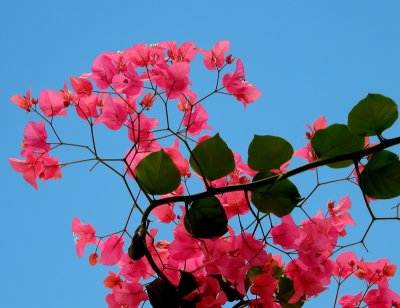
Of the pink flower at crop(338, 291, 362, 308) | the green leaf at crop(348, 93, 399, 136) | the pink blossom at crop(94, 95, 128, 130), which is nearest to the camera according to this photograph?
the green leaf at crop(348, 93, 399, 136)

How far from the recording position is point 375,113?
2.03ft

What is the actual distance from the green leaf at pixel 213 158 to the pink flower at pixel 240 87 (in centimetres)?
16

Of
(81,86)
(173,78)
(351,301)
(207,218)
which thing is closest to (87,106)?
(81,86)

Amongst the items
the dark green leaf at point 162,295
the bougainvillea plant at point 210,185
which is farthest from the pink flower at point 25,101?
the dark green leaf at point 162,295

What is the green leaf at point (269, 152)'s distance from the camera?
2.08ft

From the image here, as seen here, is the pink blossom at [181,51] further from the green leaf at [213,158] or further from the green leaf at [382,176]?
the green leaf at [382,176]

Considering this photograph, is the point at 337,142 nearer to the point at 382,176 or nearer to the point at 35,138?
the point at 382,176

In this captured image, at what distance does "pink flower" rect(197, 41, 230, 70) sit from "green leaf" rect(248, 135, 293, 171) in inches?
8.1

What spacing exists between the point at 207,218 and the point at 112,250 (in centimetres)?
19

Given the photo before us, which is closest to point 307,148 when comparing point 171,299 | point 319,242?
point 319,242

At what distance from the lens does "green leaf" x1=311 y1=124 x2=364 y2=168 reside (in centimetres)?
63

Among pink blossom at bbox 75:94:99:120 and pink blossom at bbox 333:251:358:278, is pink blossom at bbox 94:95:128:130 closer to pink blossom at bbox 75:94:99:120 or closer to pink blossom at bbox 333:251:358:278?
pink blossom at bbox 75:94:99:120

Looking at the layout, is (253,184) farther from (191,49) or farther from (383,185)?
(191,49)

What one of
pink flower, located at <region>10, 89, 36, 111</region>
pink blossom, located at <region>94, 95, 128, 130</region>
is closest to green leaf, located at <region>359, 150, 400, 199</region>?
pink blossom, located at <region>94, 95, 128, 130</region>
